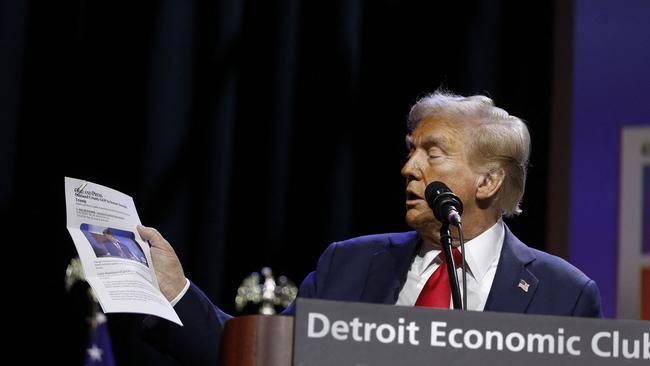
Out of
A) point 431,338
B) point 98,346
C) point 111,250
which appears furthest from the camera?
point 98,346

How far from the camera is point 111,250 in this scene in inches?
76.5

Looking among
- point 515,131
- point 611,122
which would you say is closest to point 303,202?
point 611,122

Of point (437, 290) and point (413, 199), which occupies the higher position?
point (413, 199)

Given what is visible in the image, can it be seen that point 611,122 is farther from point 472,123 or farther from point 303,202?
point 472,123

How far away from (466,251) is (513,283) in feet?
0.49

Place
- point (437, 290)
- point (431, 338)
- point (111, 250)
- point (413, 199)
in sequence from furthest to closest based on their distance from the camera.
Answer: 1. point (413, 199)
2. point (437, 290)
3. point (111, 250)
4. point (431, 338)

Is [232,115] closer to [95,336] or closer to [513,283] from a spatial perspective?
[95,336]

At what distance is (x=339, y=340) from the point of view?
143 cm

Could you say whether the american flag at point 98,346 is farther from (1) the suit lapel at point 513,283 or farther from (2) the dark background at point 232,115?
(1) the suit lapel at point 513,283

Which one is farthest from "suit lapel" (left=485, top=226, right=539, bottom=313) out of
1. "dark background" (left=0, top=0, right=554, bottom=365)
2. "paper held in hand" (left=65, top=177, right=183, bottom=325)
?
"dark background" (left=0, top=0, right=554, bottom=365)

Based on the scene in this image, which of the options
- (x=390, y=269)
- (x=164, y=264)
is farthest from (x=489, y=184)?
(x=164, y=264)

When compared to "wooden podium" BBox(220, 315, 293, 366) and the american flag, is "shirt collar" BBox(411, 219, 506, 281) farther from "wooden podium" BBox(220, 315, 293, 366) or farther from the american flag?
the american flag

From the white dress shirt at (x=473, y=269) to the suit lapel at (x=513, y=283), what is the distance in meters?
0.02

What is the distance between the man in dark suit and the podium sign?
0.90 metres
